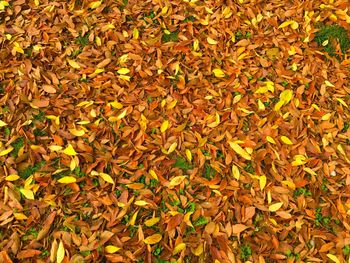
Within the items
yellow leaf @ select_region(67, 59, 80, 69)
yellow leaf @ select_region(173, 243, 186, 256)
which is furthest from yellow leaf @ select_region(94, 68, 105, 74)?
yellow leaf @ select_region(173, 243, 186, 256)

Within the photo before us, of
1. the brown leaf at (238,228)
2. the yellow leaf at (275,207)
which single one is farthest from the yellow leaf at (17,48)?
the yellow leaf at (275,207)

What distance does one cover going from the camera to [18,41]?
128 inches

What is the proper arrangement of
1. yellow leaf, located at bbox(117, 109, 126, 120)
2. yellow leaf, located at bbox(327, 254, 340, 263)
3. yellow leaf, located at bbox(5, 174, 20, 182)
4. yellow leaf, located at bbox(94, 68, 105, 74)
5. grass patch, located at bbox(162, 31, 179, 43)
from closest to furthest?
yellow leaf, located at bbox(327, 254, 340, 263)
yellow leaf, located at bbox(5, 174, 20, 182)
yellow leaf, located at bbox(117, 109, 126, 120)
yellow leaf, located at bbox(94, 68, 105, 74)
grass patch, located at bbox(162, 31, 179, 43)

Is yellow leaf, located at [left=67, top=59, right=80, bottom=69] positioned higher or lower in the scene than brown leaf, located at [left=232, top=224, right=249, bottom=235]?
higher

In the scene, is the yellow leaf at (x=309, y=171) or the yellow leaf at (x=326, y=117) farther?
the yellow leaf at (x=326, y=117)

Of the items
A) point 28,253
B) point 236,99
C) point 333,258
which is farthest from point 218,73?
point 28,253

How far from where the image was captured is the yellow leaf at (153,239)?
7.82ft

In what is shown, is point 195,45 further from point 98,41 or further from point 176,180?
point 176,180

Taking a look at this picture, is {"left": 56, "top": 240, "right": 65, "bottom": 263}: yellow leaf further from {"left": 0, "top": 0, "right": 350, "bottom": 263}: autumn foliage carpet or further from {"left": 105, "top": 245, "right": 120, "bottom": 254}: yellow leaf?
{"left": 105, "top": 245, "right": 120, "bottom": 254}: yellow leaf

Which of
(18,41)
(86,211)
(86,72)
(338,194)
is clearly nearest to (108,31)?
(86,72)

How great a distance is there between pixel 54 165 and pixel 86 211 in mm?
403

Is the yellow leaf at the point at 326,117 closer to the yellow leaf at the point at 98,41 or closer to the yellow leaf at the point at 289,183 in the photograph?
the yellow leaf at the point at 289,183

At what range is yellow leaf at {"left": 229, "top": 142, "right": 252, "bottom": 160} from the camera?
2744 millimetres

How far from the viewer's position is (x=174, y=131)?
9.36 ft
